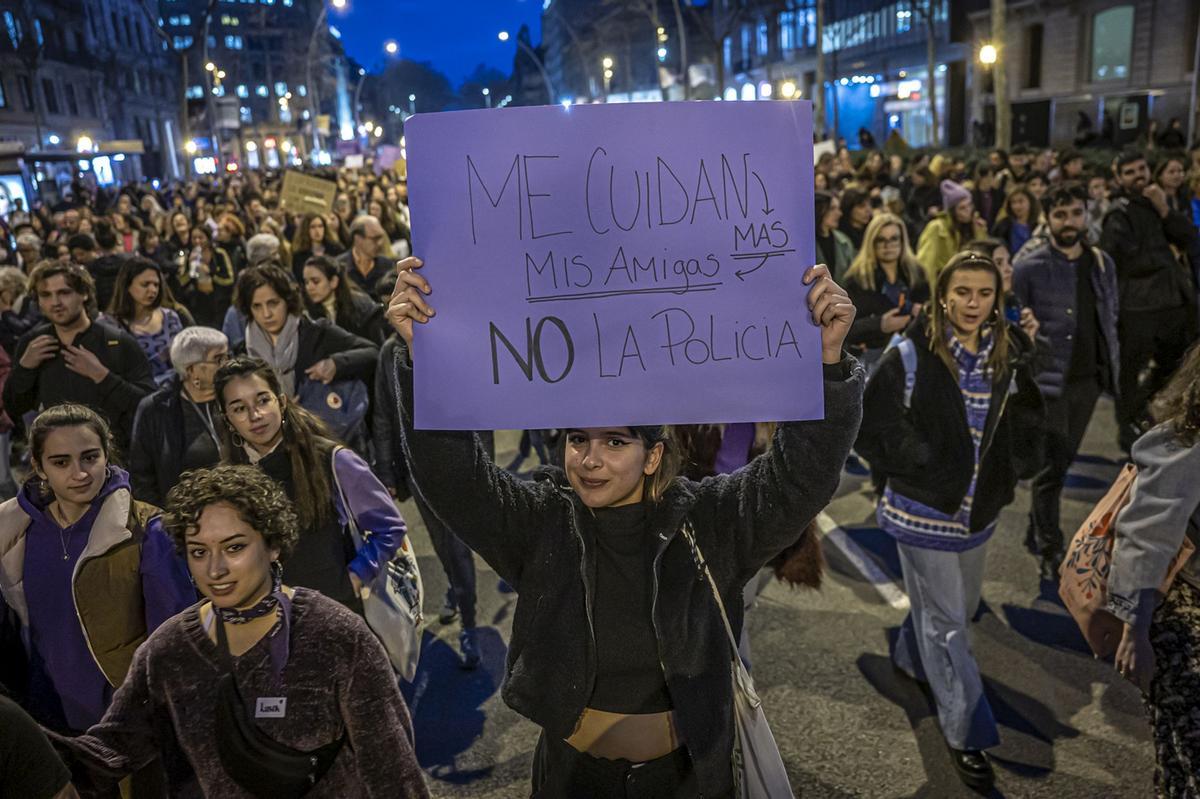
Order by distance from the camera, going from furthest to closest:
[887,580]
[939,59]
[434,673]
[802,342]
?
[939,59], [887,580], [434,673], [802,342]

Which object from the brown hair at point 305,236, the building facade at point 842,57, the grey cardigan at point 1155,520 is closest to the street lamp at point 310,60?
the building facade at point 842,57

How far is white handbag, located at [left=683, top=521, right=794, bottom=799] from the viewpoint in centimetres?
227

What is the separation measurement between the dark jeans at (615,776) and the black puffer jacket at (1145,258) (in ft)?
19.6

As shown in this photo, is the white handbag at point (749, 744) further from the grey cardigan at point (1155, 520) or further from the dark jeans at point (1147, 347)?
the dark jeans at point (1147, 347)

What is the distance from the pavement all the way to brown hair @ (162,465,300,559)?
1861 millimetres

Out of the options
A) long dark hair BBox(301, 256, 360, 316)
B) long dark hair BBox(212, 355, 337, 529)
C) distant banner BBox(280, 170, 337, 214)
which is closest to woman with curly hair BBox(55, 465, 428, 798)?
long dark hair BBox(212, 355, 337, 529)

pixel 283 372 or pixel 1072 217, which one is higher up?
pixel 1072 217

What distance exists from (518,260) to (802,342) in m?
0.67

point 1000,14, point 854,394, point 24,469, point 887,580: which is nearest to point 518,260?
point 854,394

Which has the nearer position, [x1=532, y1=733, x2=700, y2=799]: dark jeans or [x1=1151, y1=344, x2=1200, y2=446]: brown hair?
[x1=532, y1=733, x2=700, y2=799]: dark jeans

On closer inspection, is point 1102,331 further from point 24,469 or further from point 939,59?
point 939,59

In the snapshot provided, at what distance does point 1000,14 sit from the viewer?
2281 centimetres

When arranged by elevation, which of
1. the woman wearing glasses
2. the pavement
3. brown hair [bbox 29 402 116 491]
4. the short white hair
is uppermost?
the short white hair

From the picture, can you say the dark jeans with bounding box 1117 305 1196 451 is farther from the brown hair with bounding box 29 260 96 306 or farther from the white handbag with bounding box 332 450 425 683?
the brown hair with bounding box 29 260 96 306
